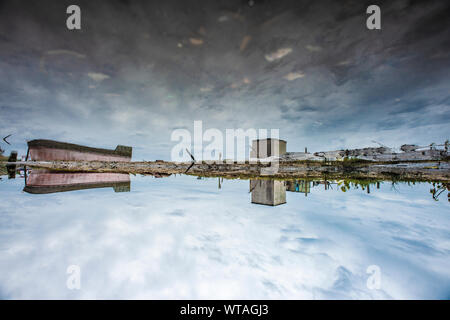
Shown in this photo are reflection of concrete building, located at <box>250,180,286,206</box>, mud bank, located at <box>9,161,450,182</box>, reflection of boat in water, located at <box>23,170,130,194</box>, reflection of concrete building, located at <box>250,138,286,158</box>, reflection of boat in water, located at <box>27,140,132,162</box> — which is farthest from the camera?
reflection of concrete building, located at <box>250,138,286,158</box>

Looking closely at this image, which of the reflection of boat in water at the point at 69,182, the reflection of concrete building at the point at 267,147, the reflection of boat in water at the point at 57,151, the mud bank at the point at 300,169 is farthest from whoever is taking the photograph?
the reflection of concrete building at the point at 267,147

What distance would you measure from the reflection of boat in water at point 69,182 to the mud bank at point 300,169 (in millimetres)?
3238

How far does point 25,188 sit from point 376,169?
1703 cm

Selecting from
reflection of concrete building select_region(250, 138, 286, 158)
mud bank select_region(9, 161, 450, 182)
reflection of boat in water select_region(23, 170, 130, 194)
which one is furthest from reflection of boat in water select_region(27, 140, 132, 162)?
reflection of concrete building select_region(250, 138, 286, 158)

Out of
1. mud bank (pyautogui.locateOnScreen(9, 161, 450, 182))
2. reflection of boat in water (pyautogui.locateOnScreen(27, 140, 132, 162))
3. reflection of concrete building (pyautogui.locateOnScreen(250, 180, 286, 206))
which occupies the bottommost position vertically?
reflection of concrete building (pyautogui.locateOnScreen(250, 180, 286, 206))

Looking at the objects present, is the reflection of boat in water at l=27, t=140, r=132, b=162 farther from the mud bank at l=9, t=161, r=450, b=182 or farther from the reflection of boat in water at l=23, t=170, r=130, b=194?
the mud bank at l=9, t=161, r=450, b=182

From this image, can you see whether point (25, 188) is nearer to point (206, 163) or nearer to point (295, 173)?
point (206, 163)

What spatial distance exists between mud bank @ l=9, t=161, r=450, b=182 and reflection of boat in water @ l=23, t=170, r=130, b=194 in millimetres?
3238

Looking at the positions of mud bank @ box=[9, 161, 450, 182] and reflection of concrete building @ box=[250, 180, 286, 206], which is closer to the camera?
mud bank @ box=[9, 161, 450, 182]

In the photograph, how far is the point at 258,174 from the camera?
14.9 ft

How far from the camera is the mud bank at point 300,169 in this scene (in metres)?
2.98

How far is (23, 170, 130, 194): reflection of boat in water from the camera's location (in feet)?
27.8

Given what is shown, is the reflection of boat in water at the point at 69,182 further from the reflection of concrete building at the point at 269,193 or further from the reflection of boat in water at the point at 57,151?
the reflection of concrete building at the point at 269,193

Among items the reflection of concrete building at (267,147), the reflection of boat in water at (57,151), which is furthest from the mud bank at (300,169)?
the reflection of concrete building at (267,147)
